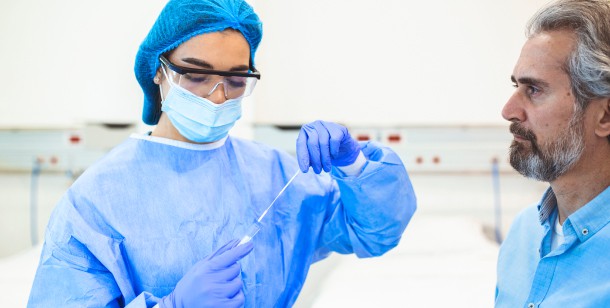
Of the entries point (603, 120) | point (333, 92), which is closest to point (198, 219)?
point (603, 120)

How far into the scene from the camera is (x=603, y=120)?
3.15 ft

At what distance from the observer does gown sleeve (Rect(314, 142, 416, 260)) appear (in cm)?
110

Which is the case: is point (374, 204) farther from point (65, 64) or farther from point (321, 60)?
point (65, 64)

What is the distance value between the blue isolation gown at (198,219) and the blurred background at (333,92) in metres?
1.07

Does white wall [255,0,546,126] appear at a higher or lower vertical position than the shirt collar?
lower

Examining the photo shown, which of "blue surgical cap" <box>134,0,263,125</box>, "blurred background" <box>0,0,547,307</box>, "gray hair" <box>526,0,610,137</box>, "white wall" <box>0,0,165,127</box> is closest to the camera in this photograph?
"gray hair" <box>526,0,610,137</box>

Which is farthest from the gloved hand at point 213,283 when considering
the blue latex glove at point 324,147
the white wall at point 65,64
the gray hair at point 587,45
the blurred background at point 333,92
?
the white wall at point 65,64

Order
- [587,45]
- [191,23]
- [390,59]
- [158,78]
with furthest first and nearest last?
[390,59] < [158,78] < [191,23] < [587,45]

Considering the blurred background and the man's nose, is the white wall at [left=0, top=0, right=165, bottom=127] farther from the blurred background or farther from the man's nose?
the man's nose

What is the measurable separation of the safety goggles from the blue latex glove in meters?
0.17

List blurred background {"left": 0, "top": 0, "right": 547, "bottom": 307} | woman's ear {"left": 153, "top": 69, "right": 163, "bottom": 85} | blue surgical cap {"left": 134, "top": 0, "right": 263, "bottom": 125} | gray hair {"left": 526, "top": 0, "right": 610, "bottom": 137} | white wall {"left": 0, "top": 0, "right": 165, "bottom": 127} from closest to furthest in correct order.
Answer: gray hair {"left": 526, "top": 0, "right": 610, "bottom": 137} → blue surgical cap {"left": 134, "top": 0, "right": 263, "bottom": 125} → woman's ear {"left": 153, "top": 69, "right": 163, "bottom": 85} → blurred background {"left": 0, "top": 0, "right": 547, "bottom": 307} → white wall {"left": 0, "top": 0, "right": 165, "bottom": 127}

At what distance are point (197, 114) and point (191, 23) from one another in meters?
0.18

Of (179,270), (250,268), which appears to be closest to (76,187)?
(179,270)

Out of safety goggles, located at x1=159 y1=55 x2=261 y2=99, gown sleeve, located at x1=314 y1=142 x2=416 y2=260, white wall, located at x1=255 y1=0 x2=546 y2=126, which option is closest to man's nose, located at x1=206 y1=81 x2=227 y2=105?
safety goggles, located at x1=159 y1=55 x2=261 y2=99
